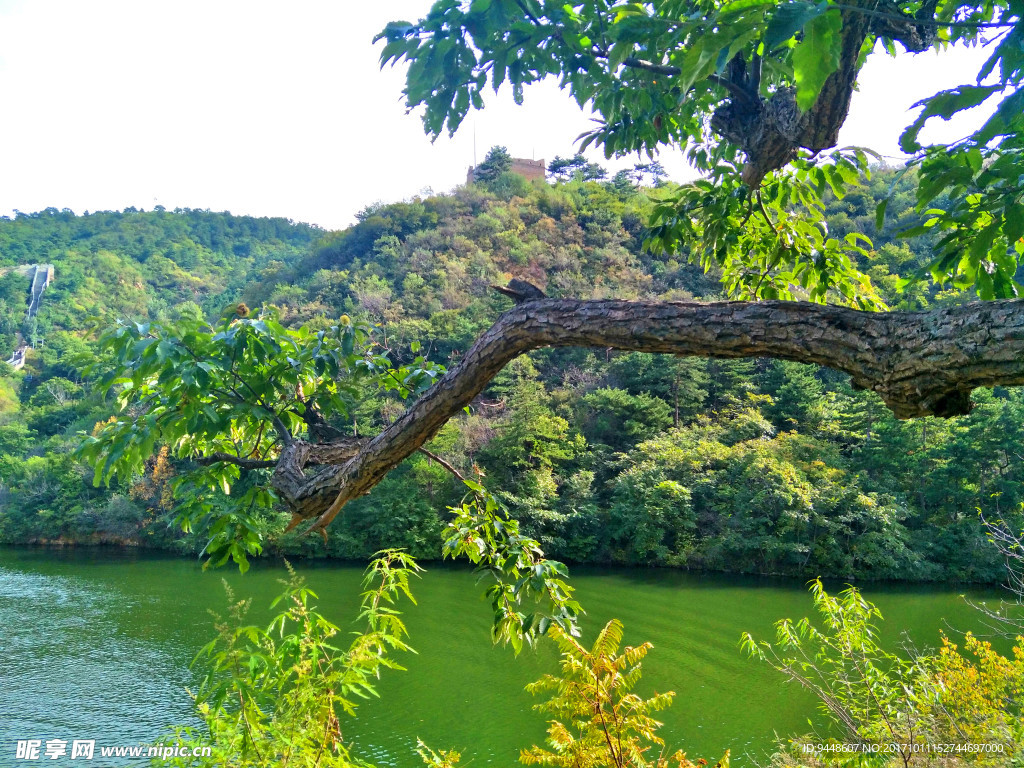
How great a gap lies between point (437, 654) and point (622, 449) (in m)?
9.35

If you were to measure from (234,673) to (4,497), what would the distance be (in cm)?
2291

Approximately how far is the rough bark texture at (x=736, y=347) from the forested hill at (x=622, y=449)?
5.86 metres

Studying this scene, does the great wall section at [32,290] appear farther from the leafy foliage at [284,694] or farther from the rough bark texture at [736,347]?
the rough bark texture at [736,347]

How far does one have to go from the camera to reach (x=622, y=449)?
17.3m

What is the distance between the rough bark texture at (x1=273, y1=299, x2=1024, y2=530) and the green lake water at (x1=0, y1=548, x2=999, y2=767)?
3840 millimetres

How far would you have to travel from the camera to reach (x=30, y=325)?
111 feet

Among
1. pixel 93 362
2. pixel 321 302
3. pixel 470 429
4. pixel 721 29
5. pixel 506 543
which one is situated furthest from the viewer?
pixel 321 302

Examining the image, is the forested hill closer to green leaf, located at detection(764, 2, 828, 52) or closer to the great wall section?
the great wall section

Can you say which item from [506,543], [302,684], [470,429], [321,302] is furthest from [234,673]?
[321,302]

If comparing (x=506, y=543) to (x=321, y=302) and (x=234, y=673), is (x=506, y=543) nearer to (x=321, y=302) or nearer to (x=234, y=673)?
(x=234, y=673)

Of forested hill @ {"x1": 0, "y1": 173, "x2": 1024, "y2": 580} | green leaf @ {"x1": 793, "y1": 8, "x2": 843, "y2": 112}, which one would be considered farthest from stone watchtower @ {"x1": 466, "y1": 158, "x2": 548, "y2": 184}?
green leaf @ {"x1": 793, "y1": 8, "x2": 843, "y2": 112}

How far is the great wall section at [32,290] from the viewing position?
31.8 m

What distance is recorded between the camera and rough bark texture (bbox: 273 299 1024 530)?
919 mm

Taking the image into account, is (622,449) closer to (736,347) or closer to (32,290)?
(736,347)
